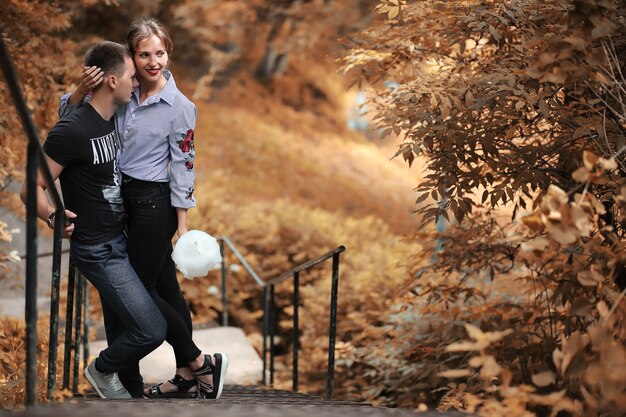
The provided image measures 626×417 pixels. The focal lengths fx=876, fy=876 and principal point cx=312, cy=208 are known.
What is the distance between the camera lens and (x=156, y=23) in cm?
381

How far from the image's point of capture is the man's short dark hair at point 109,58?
3615 mm

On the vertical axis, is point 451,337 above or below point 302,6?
below

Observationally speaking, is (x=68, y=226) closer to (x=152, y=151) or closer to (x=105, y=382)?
(x=152, y=151)

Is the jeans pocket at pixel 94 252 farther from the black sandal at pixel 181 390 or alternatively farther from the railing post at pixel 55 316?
the black sandal at pixel 181 390

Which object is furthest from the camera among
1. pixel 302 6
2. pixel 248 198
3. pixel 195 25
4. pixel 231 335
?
pixel 302 6

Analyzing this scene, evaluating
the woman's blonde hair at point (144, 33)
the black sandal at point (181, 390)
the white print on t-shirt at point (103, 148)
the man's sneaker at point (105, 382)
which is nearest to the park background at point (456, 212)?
the man's sneaker at point (105, 382)

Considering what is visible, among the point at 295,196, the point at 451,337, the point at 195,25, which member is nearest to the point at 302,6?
the point at 195,25

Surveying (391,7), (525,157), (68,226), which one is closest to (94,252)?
(68,226)

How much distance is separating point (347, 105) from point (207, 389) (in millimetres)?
15279

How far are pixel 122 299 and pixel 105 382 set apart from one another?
1.49 ft

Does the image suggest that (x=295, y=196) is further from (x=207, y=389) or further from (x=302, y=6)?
(x=207, y=389)

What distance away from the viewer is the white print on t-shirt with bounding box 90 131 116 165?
3543mm

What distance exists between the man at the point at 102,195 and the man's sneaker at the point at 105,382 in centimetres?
19

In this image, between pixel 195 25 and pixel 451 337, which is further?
pixel 195 25
